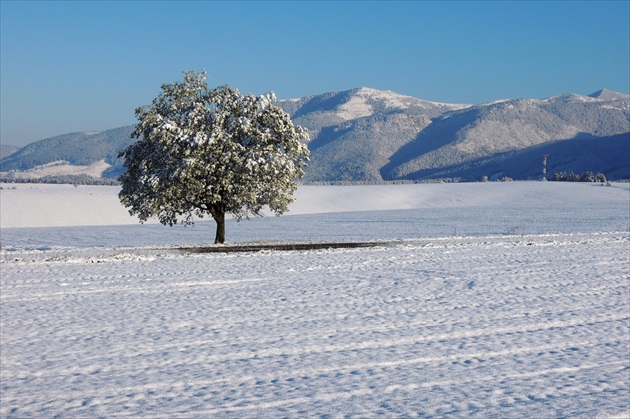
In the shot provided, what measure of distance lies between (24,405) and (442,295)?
14746 millimetres

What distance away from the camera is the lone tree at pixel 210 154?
1516 inches

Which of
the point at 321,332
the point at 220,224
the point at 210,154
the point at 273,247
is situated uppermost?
the point at 210,154

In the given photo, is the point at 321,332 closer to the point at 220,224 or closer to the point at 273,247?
the point at 273,247

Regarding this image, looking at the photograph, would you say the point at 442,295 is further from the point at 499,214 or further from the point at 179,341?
the point at 499,214

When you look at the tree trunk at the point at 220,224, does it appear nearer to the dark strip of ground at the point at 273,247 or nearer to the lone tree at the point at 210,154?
the lone tree at the point at 210,154

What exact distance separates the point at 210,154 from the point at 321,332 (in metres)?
22.8

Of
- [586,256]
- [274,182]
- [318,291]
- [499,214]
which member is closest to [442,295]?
[318,291]

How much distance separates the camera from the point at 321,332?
17.9 m

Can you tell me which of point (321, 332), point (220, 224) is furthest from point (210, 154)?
point (321, 332)

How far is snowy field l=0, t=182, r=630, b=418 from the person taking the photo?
1248cm

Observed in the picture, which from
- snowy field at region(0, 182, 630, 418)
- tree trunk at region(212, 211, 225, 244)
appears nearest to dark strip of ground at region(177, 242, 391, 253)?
snowy field at region(0, 182, 630, 418)

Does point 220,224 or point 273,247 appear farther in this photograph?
point 220,224

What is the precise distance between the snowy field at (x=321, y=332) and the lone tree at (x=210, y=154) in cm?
366

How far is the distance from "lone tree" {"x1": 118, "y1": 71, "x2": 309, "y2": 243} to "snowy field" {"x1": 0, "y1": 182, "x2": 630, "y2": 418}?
12.0 ft
